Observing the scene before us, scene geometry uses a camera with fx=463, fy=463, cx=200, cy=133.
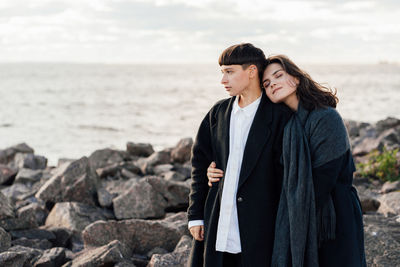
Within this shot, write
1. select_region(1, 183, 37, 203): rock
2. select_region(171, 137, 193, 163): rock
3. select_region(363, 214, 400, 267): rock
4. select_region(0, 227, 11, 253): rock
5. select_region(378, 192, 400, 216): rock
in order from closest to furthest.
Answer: select_region(363, 214, 400, 267): rock < select_region(0, 227, 11, 253): rock < select_region(378, 192, 400, 216): rock < select_region(1, 183, 37, 203): rock < select_region(171, 137, 193, 163): rock

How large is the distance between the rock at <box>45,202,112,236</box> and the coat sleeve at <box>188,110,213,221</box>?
3021 mm

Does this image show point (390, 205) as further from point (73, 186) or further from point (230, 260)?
point (73, 186)

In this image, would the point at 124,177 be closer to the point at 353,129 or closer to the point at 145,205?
the point at 145,205

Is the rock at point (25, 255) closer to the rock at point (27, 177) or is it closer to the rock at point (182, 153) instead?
the rock at point (27, 177)

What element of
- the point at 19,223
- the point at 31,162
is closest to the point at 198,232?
the point at 19,223

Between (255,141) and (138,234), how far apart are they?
2.49 m

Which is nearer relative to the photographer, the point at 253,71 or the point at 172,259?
the point at 253,71

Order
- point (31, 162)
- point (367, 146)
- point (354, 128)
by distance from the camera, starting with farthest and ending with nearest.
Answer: point (354, 128)
point (31, 162)
point (367, 146)

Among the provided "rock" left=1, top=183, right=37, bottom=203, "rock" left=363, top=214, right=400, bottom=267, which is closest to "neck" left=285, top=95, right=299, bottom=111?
"rock" left=363, top=214, right=400, bottom=267

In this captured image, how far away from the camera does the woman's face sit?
299cm

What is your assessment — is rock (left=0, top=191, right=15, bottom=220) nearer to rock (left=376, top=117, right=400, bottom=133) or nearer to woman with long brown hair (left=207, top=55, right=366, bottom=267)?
woman with long brown hair (left=207, top=55, right=366, bottom=267)

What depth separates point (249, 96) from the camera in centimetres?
309

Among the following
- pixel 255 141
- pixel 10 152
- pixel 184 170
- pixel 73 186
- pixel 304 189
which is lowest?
pixel 10 152

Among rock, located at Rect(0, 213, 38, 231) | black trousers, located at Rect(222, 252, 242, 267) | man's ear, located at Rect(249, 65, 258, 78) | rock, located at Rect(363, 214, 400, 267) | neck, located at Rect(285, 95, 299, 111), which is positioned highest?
man's ear, located at Rect(249, 65, 258, 78)
